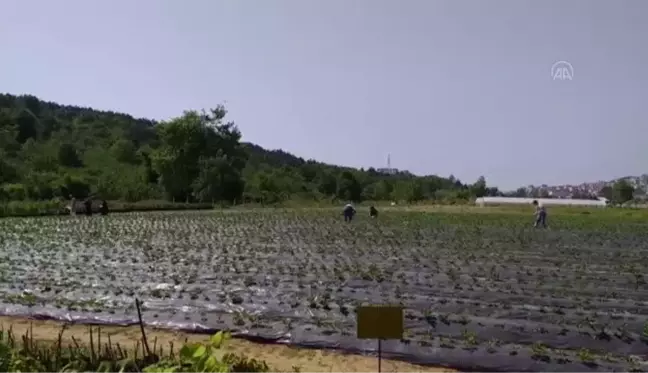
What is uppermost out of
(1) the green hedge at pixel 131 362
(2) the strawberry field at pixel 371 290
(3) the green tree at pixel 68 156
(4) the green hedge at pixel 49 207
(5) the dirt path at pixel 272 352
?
(3) the green tree at pixel 68 156

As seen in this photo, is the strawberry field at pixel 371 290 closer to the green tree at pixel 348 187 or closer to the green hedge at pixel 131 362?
the green hedge at pixel 131 362

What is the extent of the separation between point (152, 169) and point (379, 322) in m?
53.9

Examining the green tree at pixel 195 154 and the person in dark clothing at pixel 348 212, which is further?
the green tree at pixel 195 154

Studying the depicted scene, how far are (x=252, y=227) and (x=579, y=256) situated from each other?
13948 millimetres

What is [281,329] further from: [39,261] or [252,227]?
[252,227]

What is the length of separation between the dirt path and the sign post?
7.00ft

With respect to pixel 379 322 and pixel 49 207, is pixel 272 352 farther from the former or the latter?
pixel 49 207

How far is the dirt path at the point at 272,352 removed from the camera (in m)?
6.56

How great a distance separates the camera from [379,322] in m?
4.40

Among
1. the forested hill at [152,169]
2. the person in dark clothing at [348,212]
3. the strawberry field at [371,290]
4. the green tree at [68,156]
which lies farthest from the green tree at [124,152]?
the strawberry field at [371,290]

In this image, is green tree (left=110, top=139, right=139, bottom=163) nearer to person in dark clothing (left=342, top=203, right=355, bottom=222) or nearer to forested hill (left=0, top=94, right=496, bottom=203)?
forested hill (left=0, top=94, right=496, bottom=203)

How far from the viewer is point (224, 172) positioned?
165 ft

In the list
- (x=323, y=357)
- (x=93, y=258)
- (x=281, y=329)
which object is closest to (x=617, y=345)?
(x=323, y=357)

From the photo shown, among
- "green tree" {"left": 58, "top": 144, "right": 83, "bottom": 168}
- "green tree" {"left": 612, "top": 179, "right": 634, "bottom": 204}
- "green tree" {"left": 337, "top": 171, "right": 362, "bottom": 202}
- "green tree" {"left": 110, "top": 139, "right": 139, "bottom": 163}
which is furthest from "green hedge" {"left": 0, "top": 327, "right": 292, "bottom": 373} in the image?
"green tree" {"left": 612, "top": 179, "right": 634, "bottom": 204}
